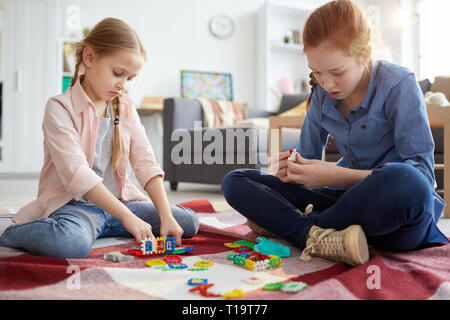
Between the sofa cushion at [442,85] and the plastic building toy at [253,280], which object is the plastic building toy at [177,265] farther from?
the sofa cushion at [442,85]

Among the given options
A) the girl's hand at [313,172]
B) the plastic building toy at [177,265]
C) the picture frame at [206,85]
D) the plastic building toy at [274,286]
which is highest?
the picture frame at [206,85]

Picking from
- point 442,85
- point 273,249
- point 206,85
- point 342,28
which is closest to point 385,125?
point 342,28

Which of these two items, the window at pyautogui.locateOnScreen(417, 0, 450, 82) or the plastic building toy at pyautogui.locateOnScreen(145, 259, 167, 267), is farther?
the window at pyautogui.locateOnScreen(417, 0, 450, 82)

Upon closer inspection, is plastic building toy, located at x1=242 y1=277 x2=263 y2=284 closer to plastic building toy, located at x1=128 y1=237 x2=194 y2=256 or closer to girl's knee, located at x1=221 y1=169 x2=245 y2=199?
plastic building toy, located at x1=128 y1=237 x2=194 y2=256

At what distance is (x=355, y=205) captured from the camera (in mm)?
742

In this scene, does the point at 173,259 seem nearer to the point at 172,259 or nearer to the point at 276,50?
the point at 172,259

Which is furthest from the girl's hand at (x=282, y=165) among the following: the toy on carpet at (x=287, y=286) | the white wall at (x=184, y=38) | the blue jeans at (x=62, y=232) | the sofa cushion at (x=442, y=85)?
the white wall at (x=184, y=38)

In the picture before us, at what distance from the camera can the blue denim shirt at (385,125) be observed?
2.53ft

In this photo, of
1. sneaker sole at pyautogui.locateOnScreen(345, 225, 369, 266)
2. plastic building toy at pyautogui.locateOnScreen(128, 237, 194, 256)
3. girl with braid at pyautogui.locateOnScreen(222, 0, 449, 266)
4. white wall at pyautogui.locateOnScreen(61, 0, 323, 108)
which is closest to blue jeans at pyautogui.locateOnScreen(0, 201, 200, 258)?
plastic building toy at pyautogui.locateOnScreen(128, 237, 194, 256)

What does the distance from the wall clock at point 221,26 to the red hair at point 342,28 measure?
131 inches

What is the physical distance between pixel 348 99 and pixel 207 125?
2.06 metres

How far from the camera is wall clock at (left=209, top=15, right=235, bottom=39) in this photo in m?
3.98

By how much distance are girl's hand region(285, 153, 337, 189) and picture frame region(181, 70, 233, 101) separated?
3.08 m

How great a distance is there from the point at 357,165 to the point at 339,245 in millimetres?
244
